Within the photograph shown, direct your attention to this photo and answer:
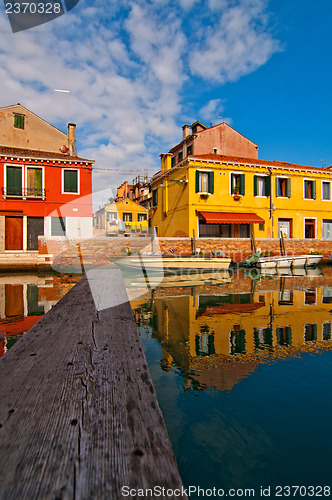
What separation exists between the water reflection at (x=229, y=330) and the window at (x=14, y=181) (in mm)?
14891

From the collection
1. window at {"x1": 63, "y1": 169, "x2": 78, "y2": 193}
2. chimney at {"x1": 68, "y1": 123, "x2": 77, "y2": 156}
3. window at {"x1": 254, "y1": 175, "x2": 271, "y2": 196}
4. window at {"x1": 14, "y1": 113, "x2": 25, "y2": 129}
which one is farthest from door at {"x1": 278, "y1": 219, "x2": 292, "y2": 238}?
window at {"x1": 14, "y1": 113, "x2": 25, "y2": 129}

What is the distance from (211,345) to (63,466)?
3799mm

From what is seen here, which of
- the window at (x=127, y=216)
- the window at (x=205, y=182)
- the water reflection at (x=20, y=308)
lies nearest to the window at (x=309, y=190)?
the window at (x=205, y=182)

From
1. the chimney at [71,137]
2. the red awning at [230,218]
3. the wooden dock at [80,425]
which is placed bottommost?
the wooden dock at [80,425]

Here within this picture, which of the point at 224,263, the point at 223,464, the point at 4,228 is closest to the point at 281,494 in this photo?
the point at 223,464

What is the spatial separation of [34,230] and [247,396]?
19.8m

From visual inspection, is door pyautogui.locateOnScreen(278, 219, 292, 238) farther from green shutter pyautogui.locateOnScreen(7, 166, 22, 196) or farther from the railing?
green shutter pyautogui.locateOnScreen(7, 166, 22, 196)

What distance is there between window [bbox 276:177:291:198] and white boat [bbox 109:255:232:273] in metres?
9.51

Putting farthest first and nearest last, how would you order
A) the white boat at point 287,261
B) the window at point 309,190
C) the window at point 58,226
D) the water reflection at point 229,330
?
1. the window at point 309,190
2. the window at point 58,226
3. the white boat at point 287,261
4. the water reflection at point 229,330

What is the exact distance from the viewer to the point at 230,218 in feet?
64.4

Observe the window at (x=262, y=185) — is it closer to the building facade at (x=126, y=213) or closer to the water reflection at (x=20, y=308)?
the water reflection at (x=20, y=308)

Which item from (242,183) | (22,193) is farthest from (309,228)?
(22,193)

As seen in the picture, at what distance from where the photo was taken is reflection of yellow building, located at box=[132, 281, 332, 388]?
4012 mm

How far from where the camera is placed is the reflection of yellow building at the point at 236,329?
4012 mm
